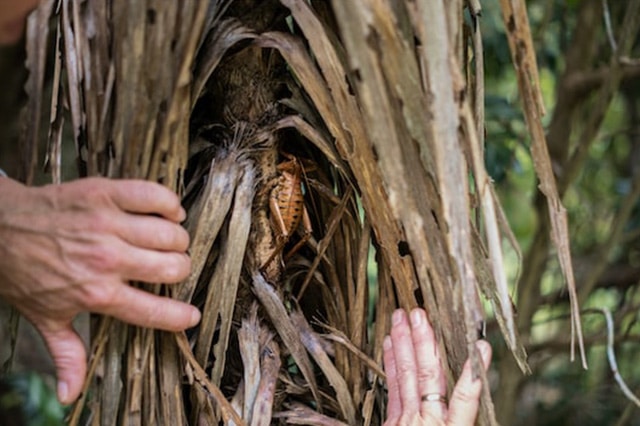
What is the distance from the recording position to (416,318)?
0.71m

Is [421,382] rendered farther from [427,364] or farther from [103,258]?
[103,258]

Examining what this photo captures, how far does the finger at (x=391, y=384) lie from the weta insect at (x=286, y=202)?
0.13 meters

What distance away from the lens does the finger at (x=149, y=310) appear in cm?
63

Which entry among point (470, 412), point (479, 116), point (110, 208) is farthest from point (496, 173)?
point (110, 208)

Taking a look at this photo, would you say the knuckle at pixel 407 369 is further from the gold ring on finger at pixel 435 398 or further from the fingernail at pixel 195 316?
the fingernail at pixel 195 316

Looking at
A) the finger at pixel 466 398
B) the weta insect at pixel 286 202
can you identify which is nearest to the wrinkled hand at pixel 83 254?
the weta insect at pixel 286 202

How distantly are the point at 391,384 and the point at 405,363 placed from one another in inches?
1.1

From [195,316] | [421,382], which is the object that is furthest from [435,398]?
[195,316]

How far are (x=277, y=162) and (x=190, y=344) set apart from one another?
0.18 meters

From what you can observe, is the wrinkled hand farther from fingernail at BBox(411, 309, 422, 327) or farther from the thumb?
fingernail at BBox(411, 309, 422, 327)

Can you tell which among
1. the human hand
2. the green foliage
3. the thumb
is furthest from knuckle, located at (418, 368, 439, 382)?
the green foliage

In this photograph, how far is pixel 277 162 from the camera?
0.76 m

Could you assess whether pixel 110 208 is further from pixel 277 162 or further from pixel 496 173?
Answer: pixel 496 173

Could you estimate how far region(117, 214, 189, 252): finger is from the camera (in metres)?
0.62
